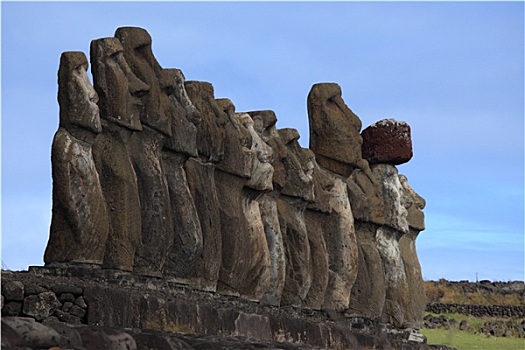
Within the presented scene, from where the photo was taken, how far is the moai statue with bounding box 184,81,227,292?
12.9m

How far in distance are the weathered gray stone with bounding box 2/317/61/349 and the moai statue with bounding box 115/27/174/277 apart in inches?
192

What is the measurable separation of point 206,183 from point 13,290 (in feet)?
15.0

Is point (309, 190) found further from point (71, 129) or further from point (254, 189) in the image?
point (71, 129)

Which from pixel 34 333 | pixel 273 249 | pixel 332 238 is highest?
pixel 332 238

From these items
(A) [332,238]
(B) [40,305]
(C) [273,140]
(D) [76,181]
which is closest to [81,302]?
(B) [40,305]

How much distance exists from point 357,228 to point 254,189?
4.27 meters

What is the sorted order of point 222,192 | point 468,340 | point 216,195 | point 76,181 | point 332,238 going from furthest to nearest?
1. point 468,340
2. point 332,238
3. point 222,192
4. point 216,195
5. point 76,181

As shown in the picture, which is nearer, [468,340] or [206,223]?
[206,223]

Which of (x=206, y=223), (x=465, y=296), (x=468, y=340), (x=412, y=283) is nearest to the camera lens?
(x=206, y=223)

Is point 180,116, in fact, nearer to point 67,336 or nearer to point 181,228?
point 181,228

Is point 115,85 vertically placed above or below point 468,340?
above

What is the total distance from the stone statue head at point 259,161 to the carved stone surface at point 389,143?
455 cm

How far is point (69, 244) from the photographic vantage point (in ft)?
35.7

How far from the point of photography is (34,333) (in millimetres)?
6723
